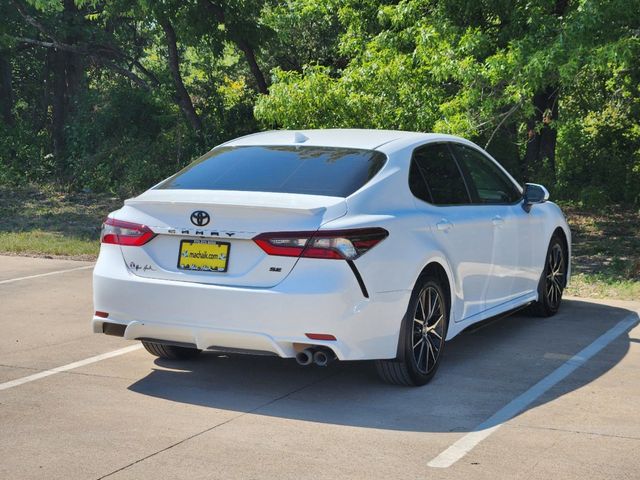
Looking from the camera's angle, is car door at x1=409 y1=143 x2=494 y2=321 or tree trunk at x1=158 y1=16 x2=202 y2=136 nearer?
car door at x1=409 y1=143 x2=494 y2=321

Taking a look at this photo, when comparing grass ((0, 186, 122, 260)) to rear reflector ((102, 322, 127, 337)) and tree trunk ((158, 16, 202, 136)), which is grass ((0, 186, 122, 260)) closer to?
tree trunk ((158, 16, 202, 136))

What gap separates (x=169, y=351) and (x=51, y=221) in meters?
11.6

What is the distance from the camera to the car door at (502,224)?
7.96 metres

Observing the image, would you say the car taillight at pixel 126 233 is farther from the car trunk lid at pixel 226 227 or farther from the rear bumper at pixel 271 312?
the rear bumper at pixel 271 312

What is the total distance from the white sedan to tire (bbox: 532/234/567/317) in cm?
161

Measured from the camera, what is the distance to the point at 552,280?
9352 millimetres

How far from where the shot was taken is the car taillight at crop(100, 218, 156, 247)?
21.6ft

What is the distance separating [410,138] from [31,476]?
3.66m

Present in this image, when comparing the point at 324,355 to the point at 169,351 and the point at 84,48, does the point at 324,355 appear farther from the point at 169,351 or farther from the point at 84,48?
the point at 84,48

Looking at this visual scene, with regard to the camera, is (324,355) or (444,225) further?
(444,225)

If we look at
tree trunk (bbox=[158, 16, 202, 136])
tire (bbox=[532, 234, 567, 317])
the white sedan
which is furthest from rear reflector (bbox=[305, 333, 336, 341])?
tree trunk (bbox=[158, 16, 202, 136])

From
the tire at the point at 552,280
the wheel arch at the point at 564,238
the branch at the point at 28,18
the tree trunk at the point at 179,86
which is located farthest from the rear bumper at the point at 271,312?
the branch at the point at 28,18

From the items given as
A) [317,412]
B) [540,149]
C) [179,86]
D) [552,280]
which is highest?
Answer: [179,86]

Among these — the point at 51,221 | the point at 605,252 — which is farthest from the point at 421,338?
the point at 51,221
